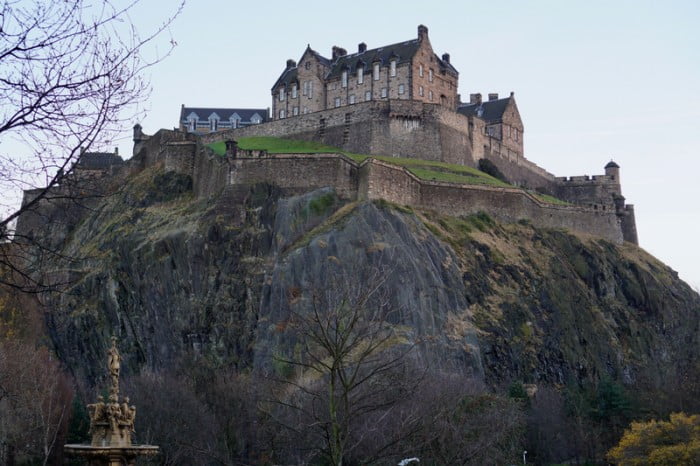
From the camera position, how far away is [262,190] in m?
61.7

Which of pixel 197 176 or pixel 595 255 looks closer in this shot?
pixel 197 176

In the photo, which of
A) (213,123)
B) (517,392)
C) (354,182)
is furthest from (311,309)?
(213,123)

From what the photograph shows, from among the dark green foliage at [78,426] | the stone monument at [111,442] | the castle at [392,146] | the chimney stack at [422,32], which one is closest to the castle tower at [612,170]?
the castle at [392,146]

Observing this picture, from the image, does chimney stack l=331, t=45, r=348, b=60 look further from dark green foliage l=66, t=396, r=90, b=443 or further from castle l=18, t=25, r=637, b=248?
dark green foliage l=66, t=396, r=90, b=443

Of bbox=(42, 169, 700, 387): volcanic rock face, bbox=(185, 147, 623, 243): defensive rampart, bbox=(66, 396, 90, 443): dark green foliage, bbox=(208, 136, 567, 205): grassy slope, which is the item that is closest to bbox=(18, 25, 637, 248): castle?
bbox=(185, 147, 623, 243): defensive rampart

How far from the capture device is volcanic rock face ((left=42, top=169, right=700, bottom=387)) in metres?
55.7

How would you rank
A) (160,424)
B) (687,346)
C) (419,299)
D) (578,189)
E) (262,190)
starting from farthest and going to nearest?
(578,189)
(687,346)
(262,190)
(419,299)
(160,424)

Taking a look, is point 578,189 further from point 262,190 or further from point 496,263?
point 262,190

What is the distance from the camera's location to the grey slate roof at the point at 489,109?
9294cm

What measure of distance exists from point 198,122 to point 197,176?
42.7 m

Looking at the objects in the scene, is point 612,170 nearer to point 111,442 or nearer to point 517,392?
point 517,392

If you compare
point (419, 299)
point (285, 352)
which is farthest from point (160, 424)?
→ point (419, 299)

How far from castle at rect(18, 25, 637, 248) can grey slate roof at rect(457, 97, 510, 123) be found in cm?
15

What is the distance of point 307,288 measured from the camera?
54.1 meters
